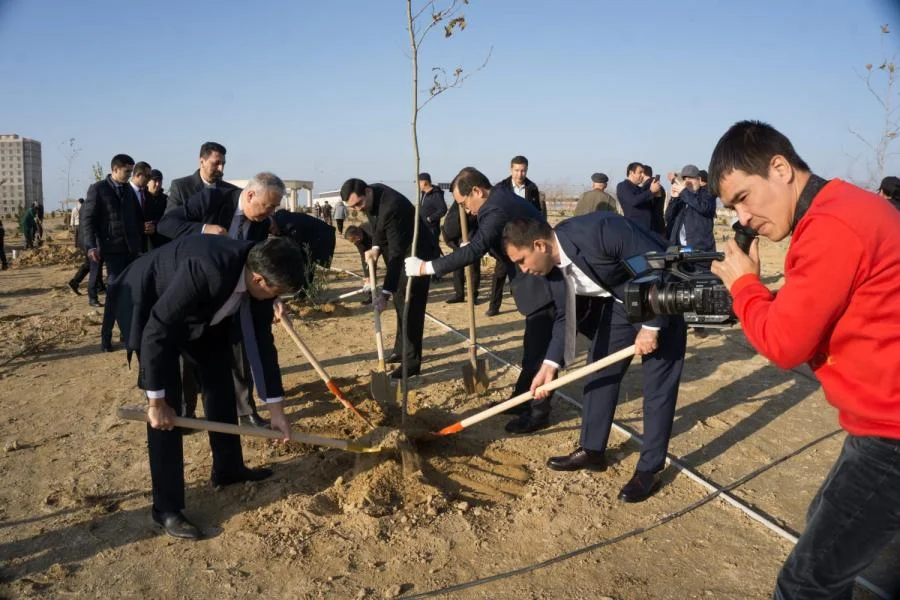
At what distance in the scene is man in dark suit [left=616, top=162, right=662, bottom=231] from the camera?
28.1ft

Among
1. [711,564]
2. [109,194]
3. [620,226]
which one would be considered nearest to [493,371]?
[620,226]

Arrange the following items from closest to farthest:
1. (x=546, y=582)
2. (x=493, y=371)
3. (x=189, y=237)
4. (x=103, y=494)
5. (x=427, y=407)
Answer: (x=546, y=582)
(x=189, y=237)
(x=103, y=494)
(x=427, y=407)
(x=493, y=371)

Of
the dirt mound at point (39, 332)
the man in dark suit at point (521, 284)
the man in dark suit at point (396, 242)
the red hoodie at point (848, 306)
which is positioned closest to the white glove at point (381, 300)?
the man in dark suit at point (396, 242)

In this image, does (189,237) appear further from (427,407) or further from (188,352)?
(427,407)

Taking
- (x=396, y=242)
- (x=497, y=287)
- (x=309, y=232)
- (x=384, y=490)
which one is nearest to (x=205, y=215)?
(x=396, y=242)

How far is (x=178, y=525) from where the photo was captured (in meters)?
3.24

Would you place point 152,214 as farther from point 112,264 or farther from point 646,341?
Result: point 646,341

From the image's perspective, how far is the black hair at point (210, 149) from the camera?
5.15m

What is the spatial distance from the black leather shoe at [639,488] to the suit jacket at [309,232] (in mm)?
3600

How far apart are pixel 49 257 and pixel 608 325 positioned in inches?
622

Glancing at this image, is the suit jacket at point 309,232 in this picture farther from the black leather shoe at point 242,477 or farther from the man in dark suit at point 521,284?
the black leather shoe at point 242,477

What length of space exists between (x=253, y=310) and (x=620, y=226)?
83.5 inches

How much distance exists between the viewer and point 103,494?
3697 millimetres

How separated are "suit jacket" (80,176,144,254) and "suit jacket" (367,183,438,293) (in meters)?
2.38
